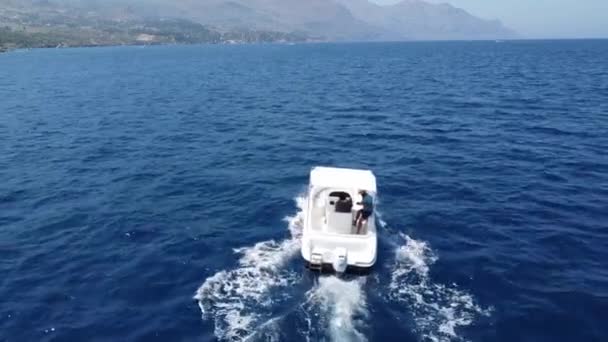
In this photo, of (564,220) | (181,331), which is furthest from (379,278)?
(564,220)

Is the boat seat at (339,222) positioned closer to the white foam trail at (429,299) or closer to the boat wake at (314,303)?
the boat wake at (314,303)

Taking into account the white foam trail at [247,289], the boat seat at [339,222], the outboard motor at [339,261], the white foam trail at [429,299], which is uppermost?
the boat seat at [339,222]

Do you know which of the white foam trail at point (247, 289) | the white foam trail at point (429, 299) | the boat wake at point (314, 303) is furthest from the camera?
the white foam trail at point (247, 289)

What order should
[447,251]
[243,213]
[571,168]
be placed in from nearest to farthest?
[447,251] < [243,213] < [571,168]

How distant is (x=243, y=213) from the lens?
100 feet

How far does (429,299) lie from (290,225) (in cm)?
1060

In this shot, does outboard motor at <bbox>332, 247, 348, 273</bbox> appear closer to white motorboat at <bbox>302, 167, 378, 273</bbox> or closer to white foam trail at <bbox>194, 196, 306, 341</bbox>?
white motorboat at <bbox>302, 167, 378, 273</bbox>

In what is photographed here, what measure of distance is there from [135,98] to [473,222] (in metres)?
62.7

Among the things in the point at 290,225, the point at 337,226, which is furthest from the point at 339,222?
the point at 290,225

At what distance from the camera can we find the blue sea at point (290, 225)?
1942cm

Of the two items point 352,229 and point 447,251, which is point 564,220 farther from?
point 352,229

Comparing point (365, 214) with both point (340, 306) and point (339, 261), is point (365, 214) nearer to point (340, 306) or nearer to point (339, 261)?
point (339, 261)

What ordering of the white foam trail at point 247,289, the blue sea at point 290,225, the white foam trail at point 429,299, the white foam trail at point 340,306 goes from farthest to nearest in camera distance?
1. the blue sea at point 290,225
2. the white foam trail at point 247,289
3. the white foam trail at point 429,299
4. the white foam trail at point 340,306

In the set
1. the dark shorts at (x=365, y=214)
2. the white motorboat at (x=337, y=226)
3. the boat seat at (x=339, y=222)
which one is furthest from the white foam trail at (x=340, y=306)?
the dark shorts at (x=365, y=214)
